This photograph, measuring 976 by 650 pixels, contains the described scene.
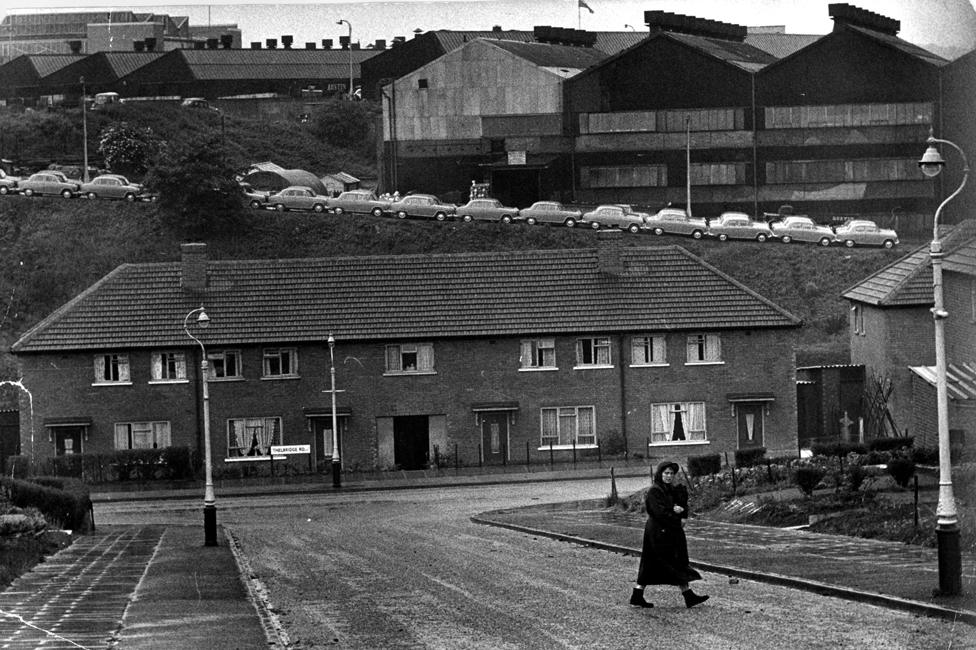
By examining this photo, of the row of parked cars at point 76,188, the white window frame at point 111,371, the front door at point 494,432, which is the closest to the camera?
the front door at point 494,432

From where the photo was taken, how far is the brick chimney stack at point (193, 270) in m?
69.6

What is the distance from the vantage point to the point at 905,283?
212 ft

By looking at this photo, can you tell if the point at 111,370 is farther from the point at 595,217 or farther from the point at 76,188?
the point at 76,188

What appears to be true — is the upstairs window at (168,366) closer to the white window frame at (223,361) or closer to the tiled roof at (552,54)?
the white window frame at (223,361)

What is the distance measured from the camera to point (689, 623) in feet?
70.9

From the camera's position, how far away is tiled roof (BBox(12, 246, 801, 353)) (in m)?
66.1

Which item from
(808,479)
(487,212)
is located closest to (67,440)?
(808,479)

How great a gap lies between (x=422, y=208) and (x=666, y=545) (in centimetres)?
7934

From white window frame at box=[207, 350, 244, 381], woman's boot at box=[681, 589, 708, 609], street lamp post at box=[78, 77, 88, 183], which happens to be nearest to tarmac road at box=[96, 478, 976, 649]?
woman's boot at box=[681, 589, 708, 609]

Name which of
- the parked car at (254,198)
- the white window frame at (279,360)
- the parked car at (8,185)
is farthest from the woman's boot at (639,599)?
the parked car at (8,185)

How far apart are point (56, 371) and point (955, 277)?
33.3 m

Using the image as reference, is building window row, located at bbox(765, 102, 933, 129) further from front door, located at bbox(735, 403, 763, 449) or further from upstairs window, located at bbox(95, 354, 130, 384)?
upstairs window, located at bbox(95, 354, 130, 384)

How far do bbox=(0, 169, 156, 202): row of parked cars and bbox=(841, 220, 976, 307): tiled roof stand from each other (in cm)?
4999

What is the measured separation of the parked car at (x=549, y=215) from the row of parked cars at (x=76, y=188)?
22746 millimetres
